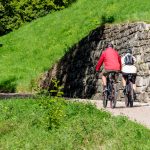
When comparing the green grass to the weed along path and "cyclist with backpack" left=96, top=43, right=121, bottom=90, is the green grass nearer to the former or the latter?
the weed along path

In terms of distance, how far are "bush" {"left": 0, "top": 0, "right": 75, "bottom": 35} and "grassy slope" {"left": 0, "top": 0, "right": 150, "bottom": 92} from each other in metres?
5.61

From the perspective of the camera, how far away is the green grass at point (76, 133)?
10.7 m

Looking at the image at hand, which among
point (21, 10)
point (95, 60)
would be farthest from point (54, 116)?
point (21, 10)

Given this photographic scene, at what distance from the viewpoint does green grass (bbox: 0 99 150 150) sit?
10680 mm

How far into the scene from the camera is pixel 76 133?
37.6 feet

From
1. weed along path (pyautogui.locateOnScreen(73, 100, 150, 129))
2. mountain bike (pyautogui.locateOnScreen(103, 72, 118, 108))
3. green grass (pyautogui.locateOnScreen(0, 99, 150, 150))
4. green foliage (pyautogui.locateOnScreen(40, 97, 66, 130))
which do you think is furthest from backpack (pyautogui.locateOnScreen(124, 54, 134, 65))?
green foliage (pyautogui.locateOnScreen(40, 97, 66, 130))

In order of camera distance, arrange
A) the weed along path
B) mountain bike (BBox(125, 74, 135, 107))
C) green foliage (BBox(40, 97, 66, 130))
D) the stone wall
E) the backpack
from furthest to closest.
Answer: the stone wall < the backpack < mountain bike (BBox(125, 74, 135, 107)) < the weed along path < green foliage (BBox(40, 97, 66, 130))

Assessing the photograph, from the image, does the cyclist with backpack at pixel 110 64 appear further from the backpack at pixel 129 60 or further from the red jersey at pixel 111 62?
the backpack at pixel 129 60

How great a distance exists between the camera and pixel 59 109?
1300 cm

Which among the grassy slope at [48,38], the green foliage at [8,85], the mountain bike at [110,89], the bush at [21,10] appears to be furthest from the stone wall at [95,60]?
the bush at [21,10]

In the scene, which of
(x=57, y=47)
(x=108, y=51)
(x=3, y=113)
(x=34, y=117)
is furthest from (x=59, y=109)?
(x=57, y=47)

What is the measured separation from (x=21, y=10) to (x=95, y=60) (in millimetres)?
22732

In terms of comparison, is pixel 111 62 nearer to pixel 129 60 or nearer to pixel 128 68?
pixel 128 68

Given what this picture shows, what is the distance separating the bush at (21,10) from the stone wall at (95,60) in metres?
15.8
